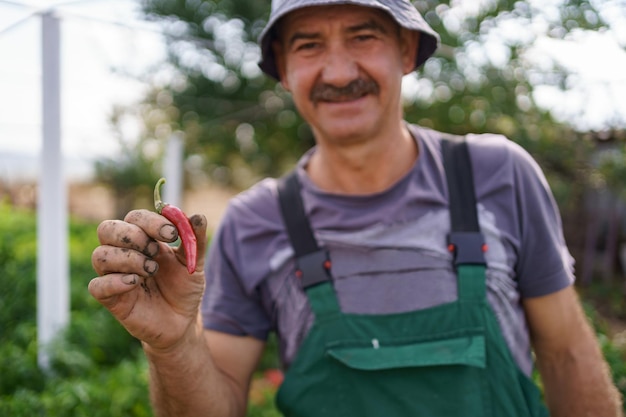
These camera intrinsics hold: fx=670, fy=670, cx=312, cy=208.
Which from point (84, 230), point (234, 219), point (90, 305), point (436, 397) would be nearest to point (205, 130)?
point (84, 230)

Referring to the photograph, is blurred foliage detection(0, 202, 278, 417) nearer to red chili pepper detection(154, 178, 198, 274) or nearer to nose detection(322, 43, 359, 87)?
red chili pepper detection(154, 178, 198, 274)

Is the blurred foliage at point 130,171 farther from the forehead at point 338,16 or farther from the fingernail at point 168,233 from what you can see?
the fingernail at point 168,233

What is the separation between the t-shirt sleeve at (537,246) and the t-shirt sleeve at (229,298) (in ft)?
2.64

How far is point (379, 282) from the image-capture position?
1.94 metres

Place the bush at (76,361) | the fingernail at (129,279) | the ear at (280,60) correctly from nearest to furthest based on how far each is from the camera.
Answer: the fingernail at (129,279), the ear at (280,60), the bush at (76,361)

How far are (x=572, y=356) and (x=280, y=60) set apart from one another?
51.0 inches

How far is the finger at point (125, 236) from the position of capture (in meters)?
1.44

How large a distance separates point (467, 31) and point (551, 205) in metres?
3.54

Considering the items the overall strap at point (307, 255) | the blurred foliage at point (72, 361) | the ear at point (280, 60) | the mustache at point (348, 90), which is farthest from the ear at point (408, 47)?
the blurred foliage at point (72, 361)

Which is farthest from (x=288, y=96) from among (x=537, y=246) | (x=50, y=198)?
(x=537, y=246)

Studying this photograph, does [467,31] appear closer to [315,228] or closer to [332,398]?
[315,228]

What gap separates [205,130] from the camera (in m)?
8.46

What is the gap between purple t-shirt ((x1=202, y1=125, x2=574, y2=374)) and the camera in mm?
1925

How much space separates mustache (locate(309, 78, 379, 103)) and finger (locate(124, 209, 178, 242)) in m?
0.71
